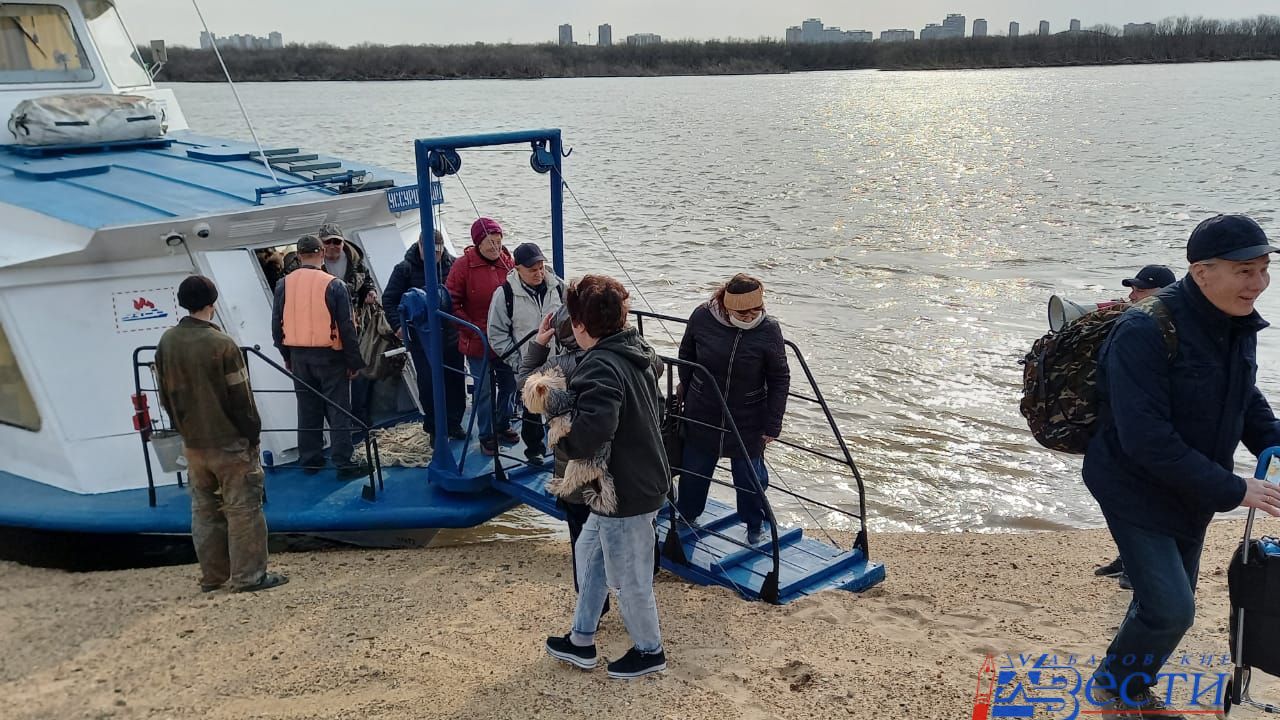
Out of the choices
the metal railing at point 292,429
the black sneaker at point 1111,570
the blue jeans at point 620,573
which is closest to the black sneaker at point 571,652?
the blue jeans at point 620,573

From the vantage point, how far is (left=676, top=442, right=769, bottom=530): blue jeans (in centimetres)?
602

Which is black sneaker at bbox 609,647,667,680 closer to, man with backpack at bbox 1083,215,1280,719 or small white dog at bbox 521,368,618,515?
small white dog at bbox 521,368,618,515

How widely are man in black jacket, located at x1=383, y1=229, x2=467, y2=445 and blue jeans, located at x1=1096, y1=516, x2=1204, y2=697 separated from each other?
416 centimetres

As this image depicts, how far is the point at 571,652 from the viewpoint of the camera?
473 cm

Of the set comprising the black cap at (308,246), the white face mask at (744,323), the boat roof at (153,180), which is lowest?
the white face mask at (744,323)

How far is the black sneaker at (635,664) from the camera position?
4609 millimetres

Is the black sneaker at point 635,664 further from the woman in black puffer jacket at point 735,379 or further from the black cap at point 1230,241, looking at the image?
the black cap at point 1230,241

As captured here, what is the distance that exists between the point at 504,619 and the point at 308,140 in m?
38.2

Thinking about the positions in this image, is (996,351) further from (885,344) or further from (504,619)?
(504,619)

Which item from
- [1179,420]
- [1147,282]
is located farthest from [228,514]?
[1147,282]

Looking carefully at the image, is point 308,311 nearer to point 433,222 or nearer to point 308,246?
point 308,246

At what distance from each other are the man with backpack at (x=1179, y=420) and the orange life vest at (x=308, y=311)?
14.9 ft

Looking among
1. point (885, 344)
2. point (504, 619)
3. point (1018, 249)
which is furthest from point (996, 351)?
point (504, 619)

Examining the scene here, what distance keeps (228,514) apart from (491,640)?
1.69 metres
